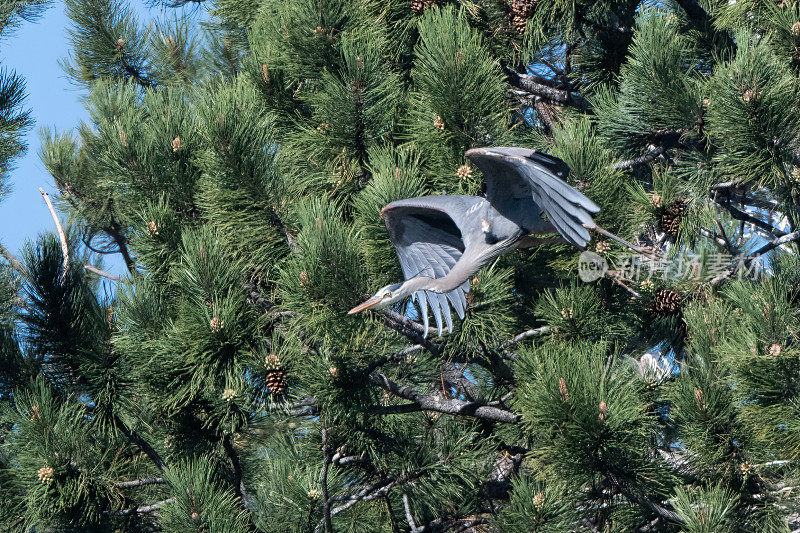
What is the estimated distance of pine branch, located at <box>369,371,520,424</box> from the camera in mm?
3619

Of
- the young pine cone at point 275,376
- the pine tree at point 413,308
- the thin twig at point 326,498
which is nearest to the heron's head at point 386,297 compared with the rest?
the pine tree at point 413,308

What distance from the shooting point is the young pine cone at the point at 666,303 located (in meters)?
3.70

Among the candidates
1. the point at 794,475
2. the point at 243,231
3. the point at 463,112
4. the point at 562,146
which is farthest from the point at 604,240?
the point at 243,231

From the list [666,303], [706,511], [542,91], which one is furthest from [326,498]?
[542,91]

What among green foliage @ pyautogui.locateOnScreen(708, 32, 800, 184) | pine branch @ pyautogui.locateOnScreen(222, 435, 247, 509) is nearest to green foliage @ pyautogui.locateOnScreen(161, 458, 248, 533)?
pine branch @ pyautogui.locateOnScreen(222, 435, 247, 509)

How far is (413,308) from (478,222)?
0.88 meters

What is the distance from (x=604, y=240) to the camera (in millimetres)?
3523

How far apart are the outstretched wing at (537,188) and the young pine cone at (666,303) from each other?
3.15ft

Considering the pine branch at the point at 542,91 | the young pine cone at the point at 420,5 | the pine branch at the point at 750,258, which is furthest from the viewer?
the pine branch at the point at 542,91

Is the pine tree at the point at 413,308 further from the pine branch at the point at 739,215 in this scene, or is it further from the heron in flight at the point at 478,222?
the heron in flight at the point at 478,222

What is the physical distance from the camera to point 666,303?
3.72 m

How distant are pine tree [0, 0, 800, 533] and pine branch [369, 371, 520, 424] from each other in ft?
0.04

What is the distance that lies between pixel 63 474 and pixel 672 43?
248 cm

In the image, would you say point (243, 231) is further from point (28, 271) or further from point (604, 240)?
point (604, 240)
